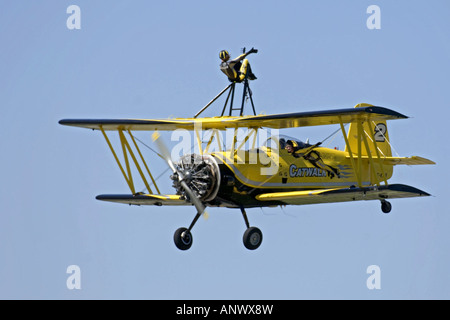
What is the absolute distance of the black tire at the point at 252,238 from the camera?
75.0 feet

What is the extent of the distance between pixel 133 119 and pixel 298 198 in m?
4.92

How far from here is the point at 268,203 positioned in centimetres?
2384

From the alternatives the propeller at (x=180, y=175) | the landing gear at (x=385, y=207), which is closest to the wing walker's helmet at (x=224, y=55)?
the propeller at (x=180, y=175)

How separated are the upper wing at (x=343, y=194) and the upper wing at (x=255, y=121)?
1755mm

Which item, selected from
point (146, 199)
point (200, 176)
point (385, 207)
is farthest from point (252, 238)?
point (385, 207)

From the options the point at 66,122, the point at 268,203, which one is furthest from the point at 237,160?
the point at 66,122

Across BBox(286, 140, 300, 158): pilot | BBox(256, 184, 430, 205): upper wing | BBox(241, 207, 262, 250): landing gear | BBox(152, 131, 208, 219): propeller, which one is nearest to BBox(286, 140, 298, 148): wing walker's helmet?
BBox(286, 140, 300, 158): pilot

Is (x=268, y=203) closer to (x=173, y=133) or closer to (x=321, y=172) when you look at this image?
(x=321, y=172)

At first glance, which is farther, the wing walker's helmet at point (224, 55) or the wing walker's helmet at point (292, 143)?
the wing walker's helmet at point (224, 55)

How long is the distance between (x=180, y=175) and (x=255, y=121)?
7.86 ft

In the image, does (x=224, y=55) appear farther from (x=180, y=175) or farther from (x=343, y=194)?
(x=343, y=194)

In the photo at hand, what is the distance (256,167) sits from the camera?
77.3 ft

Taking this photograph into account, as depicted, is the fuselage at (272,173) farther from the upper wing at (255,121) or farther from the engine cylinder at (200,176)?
the upper wing at (255,121)

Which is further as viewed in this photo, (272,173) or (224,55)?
(224,55)
